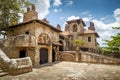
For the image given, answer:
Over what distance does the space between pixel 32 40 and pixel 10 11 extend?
837 centimetres

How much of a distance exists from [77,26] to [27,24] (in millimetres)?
17075

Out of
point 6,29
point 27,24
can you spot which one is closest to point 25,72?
point 27,24

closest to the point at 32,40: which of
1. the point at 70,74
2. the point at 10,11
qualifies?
the point at 70,74

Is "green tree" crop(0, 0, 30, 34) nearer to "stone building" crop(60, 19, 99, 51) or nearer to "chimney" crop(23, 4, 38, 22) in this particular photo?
"chimney" crop(23, 4, 38, 22)

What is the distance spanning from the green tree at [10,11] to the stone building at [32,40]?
4.37 feet

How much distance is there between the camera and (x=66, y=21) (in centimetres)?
3331

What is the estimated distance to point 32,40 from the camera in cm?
1491

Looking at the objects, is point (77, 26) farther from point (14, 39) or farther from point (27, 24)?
point (14, 39)

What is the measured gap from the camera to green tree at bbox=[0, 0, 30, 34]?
58.9ft

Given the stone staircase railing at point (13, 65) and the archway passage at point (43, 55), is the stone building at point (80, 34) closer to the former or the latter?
the archway passage at point (43, 55)

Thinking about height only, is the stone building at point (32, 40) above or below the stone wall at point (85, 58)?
above

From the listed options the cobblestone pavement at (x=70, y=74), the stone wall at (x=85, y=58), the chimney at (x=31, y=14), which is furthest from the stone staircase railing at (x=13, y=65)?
the stone wall at (x=85, y=58)

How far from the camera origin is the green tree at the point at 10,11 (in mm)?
17962

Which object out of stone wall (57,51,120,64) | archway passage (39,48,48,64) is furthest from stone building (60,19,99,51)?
archway passage (39,48,48,64)
